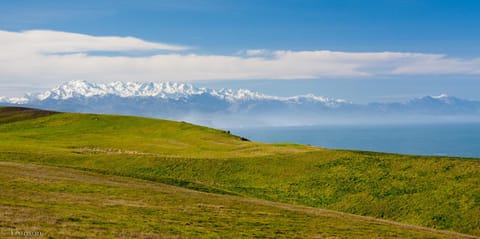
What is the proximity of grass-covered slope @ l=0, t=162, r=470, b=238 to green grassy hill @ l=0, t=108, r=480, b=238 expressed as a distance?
13.2 inches

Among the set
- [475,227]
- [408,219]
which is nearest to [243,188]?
[408,219]

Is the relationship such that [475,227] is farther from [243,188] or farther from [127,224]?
[127,224]

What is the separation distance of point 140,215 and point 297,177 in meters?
37.6

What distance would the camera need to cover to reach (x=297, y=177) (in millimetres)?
66750

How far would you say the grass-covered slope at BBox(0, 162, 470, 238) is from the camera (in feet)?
86.9

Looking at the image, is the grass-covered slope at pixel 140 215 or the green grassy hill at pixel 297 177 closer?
the grass-covered slope at pixel 140 215

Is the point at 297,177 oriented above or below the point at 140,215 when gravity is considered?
above

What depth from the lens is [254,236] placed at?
2978cm

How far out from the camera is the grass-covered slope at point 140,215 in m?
26.5

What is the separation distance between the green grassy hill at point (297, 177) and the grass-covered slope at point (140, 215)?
13.2 inches

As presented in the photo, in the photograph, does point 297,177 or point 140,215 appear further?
point 297,177

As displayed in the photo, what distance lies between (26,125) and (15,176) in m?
98.6

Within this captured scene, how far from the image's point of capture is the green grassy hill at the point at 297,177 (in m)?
47.3

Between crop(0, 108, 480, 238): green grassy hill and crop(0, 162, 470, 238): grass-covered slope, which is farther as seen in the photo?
crop(0, 108, 480, 238): green grassy hill
